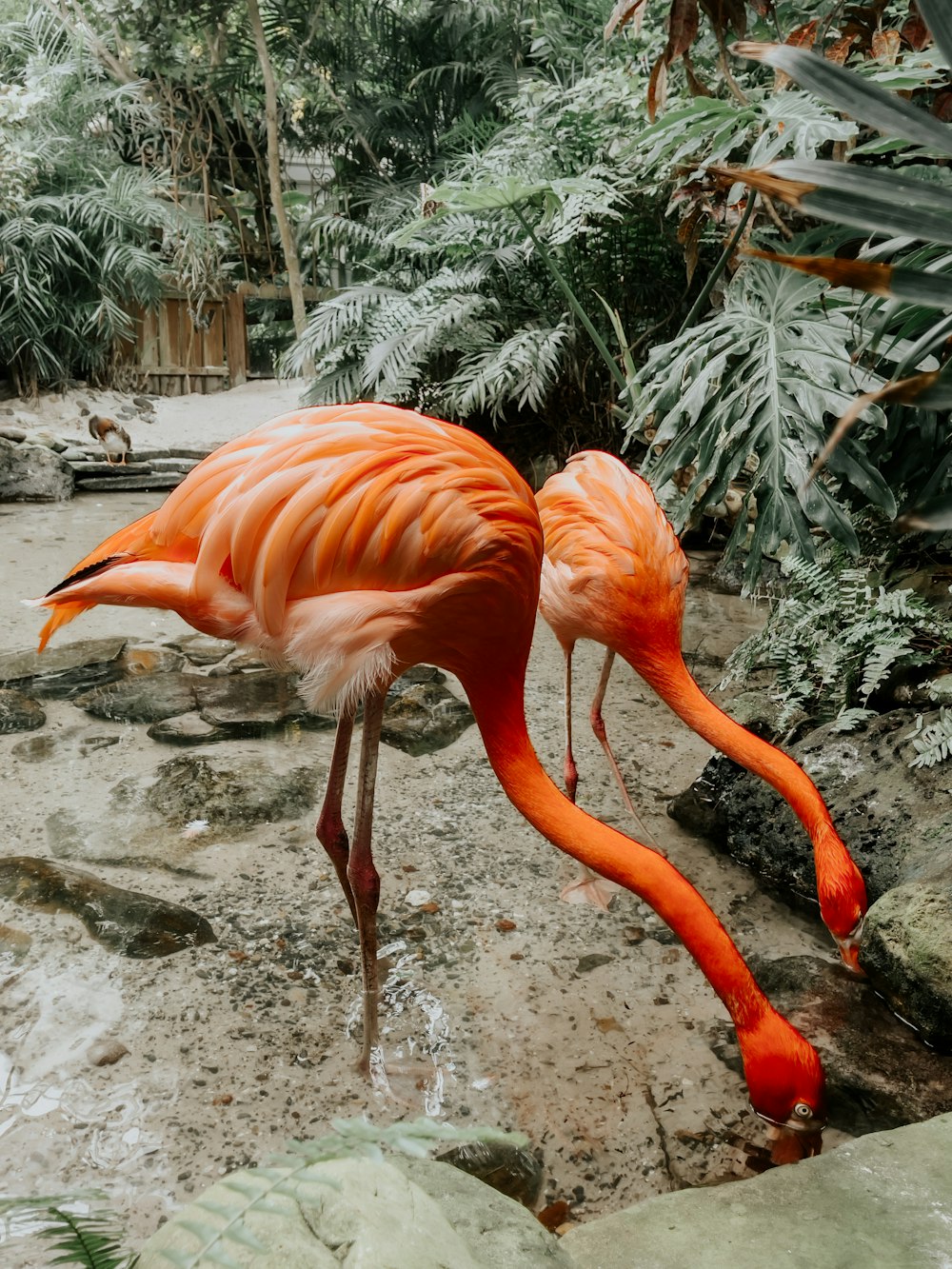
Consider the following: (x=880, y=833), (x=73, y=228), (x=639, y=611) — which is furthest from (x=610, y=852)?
(x=73, y=228)

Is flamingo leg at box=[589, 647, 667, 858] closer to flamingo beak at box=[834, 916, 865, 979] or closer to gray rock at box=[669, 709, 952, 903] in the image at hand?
gray rock at box=[669, 709, 952, 903]

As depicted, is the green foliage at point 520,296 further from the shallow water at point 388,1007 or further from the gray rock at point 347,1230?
the gray rock at point 347,1230

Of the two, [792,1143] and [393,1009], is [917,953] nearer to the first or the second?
[792,1143]

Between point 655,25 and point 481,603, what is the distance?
17.8 ft

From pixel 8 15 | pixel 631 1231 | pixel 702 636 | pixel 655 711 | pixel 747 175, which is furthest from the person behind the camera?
pixel 8 15

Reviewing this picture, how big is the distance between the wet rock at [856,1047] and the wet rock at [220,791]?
1.45m

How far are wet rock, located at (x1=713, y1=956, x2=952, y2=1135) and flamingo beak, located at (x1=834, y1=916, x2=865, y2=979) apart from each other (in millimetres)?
38

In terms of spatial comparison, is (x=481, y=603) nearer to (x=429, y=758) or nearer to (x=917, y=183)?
(x=917, y=183)

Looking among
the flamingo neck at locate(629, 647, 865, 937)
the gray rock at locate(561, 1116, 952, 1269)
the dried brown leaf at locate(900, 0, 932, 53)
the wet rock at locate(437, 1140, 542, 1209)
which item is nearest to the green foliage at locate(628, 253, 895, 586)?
the flamingo neck at locate(629, 647, 865, 937)

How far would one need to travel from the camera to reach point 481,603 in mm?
1975

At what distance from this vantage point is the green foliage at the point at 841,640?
9.34 ft

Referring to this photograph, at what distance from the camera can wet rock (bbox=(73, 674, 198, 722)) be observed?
11.5ft

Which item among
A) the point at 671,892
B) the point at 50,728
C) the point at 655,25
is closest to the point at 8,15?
the point at 655,25

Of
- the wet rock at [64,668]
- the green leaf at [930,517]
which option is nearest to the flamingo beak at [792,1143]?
the green leaf at [930,517]
